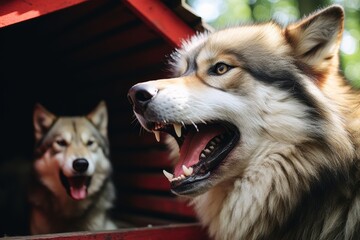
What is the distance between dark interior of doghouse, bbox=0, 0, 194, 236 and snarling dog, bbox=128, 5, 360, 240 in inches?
58.9

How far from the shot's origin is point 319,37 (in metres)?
2.56

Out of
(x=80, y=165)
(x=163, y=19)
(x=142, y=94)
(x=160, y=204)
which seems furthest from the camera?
(x=160, y=204)

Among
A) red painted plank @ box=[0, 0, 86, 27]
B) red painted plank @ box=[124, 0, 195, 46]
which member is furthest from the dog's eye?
red painted plank @ box=[0, 0, 86, 27]

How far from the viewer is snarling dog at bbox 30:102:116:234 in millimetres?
4473

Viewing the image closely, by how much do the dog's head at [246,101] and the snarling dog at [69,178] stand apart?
2.06 metres

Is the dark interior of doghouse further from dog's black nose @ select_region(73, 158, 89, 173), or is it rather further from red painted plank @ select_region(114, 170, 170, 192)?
dog's black nose @ select_region(73, 158, 89, 173)

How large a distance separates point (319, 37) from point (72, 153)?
2.85 m

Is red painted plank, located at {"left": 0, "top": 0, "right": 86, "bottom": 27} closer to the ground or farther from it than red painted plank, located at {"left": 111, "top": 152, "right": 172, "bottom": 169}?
farther from it

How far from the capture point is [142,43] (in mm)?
4227

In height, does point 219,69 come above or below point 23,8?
below

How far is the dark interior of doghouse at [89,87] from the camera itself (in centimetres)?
427

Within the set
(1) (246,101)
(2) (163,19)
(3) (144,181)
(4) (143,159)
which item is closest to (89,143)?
(4) (143,159)

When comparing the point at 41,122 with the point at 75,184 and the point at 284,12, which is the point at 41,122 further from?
the point at 284,12

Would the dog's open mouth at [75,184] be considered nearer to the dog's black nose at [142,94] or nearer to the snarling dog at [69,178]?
the snarling dog at [69,178]
